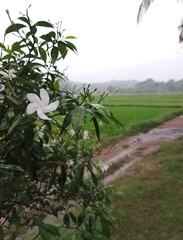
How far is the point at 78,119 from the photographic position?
67 centimetres

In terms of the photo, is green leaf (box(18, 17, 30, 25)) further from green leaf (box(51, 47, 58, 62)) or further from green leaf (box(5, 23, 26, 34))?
green leaf (box(51, 47, 58, 62))

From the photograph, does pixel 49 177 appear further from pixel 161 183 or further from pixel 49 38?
pixel 161 183

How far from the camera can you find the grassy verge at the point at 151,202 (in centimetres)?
305

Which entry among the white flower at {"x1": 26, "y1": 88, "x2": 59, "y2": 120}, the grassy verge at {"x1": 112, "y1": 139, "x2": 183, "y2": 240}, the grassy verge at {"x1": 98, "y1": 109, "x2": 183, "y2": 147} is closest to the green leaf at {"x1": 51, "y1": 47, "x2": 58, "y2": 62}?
the white flower at {"x1": 26, "y1": 88, "x2": 59, "y2": 120}

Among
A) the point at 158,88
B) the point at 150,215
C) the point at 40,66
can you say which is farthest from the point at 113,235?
the point at 158,88

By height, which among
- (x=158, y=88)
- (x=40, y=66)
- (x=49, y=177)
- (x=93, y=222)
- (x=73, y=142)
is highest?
(x=40, y=66)

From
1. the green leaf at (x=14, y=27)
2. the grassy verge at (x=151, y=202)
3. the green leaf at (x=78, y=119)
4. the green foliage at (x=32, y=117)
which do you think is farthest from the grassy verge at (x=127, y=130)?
the green leaf at (x=78, y=119)

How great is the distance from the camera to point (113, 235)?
3.00 meters

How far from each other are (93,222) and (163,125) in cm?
1069

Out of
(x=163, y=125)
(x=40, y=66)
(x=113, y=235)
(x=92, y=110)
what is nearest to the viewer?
(x=92, y=110)

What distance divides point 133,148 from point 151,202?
3.74 metres

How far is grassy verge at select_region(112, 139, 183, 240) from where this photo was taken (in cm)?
305

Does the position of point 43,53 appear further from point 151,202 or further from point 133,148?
point 133,148

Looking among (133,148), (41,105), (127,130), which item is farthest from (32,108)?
(127,130)
